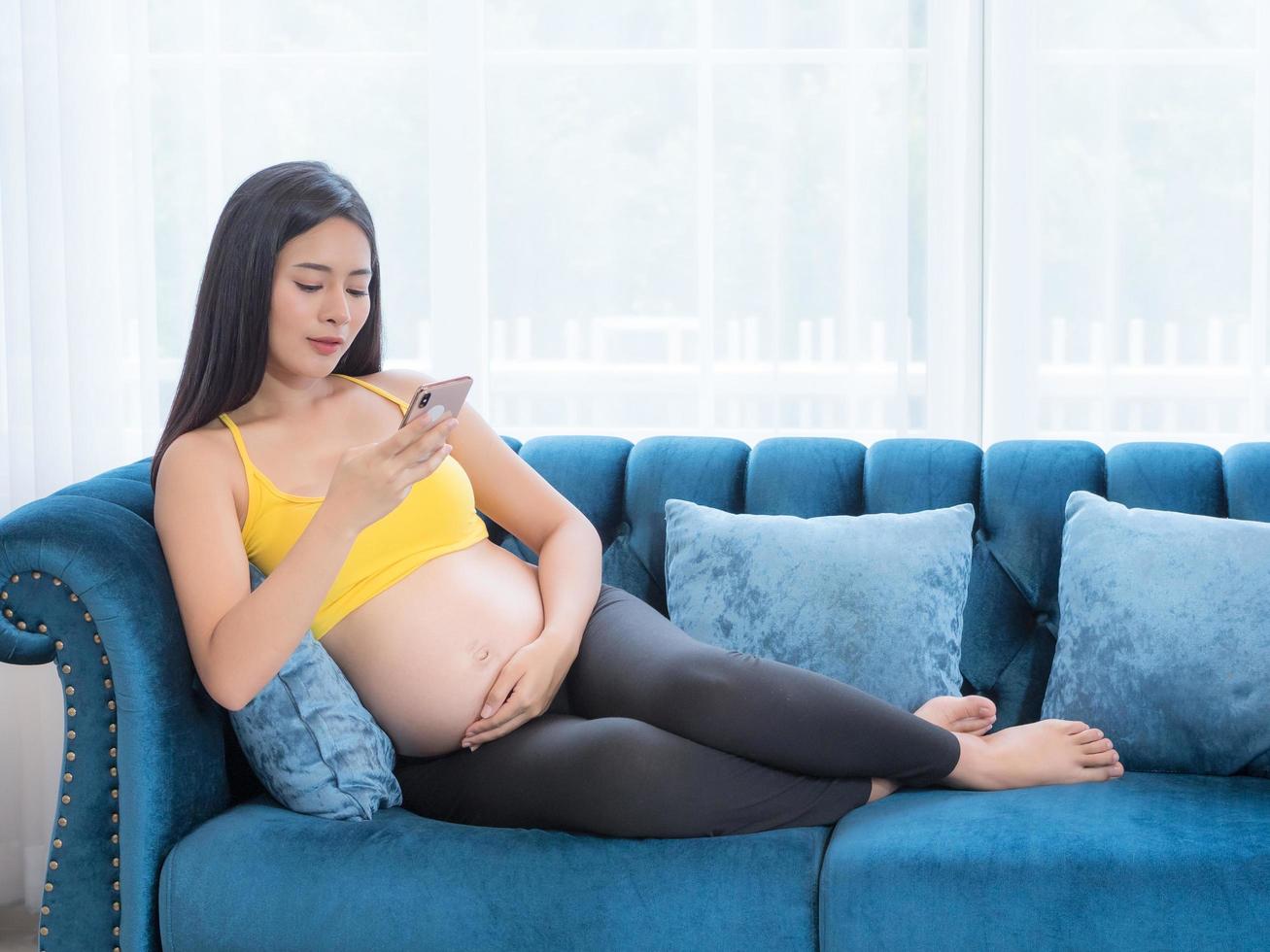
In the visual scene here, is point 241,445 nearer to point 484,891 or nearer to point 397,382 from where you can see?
point 397,382

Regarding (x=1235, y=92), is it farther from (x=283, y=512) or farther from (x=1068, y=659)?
(x=283, y=512)

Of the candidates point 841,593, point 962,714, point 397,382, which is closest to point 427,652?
point 397,382

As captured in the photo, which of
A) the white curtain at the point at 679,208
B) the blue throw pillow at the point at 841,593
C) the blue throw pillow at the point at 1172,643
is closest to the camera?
the blue throw pillow at the point at 1172,643

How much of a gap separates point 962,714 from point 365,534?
874 mm

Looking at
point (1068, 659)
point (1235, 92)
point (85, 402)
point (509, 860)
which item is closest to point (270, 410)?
point (509, 860)

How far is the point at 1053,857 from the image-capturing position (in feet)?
4.49

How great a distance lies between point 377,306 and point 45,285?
1059mm

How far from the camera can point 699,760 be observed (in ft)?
4.84

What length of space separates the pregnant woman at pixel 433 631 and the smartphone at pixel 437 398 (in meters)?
0.02

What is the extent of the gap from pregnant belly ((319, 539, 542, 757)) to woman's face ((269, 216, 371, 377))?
325 mm

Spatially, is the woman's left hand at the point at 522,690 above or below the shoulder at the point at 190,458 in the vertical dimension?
below

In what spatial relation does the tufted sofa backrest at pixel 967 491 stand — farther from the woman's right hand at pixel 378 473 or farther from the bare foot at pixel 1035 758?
the woman's right hand at pixel 378 473

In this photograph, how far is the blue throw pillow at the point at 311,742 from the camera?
1.49 metres

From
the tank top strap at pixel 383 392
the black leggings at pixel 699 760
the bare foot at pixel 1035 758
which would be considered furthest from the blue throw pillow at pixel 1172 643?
the tank top strap at pixel 383 392
